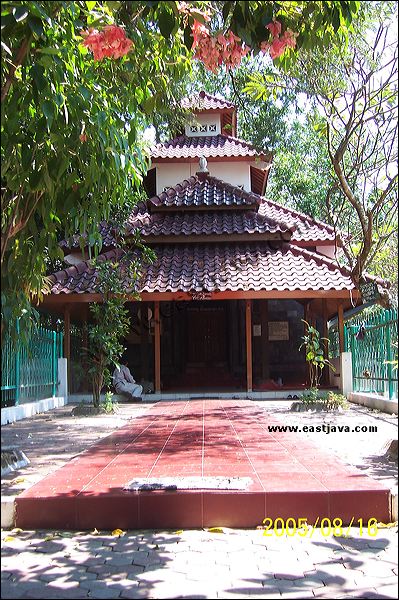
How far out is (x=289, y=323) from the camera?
51.6 feet

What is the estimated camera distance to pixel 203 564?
327cm

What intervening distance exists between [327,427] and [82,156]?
5150 mm

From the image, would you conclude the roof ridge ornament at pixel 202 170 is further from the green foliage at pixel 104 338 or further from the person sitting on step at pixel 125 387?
the green foliage at pixel 104 338

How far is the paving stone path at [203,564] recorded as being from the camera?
9.13ft

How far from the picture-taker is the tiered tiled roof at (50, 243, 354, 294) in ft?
40.2

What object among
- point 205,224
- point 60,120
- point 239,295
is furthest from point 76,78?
point 205,224

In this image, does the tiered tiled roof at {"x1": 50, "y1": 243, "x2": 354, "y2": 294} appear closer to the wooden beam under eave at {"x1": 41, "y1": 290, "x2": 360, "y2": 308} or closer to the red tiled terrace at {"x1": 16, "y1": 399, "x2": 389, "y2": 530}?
the wooden beam under eave at {"x1": 41, "y1": 290, "x2": 360, "y2": 308}

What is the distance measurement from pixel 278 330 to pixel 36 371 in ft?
24.0

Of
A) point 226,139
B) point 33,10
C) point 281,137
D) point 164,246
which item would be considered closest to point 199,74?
point 164,246

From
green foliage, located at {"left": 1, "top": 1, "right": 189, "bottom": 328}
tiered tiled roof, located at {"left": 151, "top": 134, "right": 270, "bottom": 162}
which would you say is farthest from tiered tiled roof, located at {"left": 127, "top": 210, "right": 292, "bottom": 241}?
green foliage, located at {"left": 1, "top": 1, "right": 189, "bottom": 328}

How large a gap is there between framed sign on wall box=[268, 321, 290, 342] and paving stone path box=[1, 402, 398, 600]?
11.8 meters

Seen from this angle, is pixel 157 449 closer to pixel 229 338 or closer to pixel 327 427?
pixel 327 427

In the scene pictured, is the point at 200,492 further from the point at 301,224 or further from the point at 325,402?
the point at 301,224
